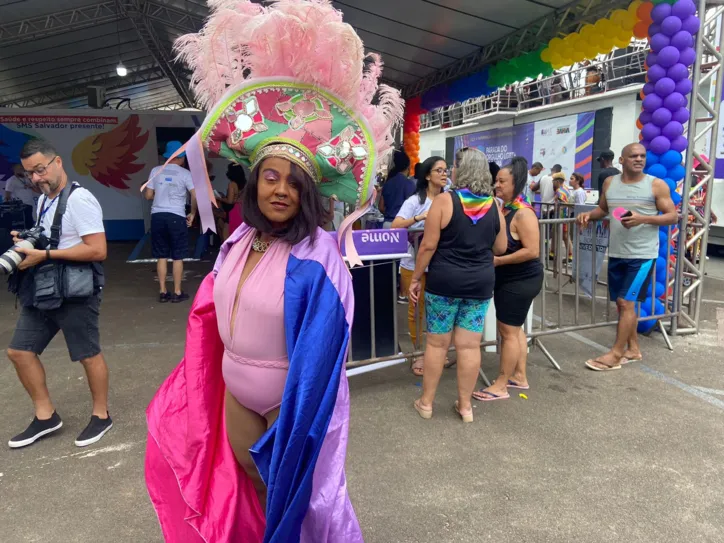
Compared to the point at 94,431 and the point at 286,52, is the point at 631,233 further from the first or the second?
the point at 94,431

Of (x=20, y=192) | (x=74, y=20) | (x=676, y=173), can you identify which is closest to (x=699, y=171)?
(x=676, y=173)

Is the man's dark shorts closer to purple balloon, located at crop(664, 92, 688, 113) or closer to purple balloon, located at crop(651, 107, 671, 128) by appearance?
purple balloon, located at crop(651, 107, 671, 128)

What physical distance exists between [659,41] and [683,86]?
19.1 inches

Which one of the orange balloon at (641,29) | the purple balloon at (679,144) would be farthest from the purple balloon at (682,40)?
the purple balloon at (679,144)

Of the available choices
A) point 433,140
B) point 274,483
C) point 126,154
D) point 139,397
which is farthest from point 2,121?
point 433,140

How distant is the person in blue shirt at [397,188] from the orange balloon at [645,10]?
2.79 metres

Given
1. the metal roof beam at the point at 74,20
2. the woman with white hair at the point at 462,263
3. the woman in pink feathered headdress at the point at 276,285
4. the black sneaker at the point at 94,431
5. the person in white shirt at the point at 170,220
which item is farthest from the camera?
the metal roof beam at the point at 74,20

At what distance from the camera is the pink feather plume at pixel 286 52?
5.42ft

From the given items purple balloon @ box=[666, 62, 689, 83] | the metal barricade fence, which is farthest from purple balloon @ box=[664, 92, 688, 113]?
the metal barricade fence

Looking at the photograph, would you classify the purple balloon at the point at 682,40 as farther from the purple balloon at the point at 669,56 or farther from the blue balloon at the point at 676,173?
the blue balloon at the point at 676,173

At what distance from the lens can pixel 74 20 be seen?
421 inches

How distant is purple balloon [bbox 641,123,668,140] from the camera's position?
16.9 ft

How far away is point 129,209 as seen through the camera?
12422 mm

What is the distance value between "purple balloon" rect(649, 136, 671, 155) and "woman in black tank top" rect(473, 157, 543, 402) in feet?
6.94
